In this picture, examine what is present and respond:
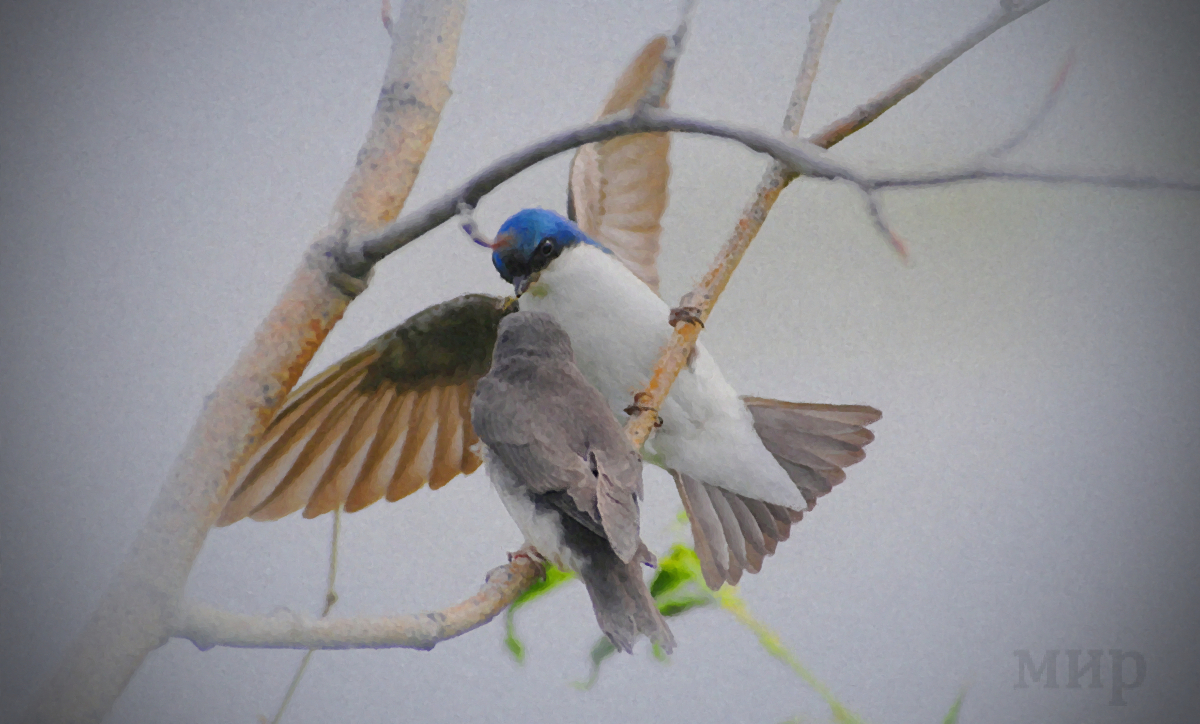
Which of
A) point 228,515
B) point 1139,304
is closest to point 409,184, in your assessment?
point 228,515

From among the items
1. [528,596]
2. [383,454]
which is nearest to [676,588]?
[528,596]

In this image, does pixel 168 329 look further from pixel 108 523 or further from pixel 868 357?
pixel 868 357

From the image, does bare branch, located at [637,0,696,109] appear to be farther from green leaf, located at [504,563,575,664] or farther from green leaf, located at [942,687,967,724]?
green leaf, located at [942,687,967,724]

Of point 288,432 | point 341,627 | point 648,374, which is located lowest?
point 341,627

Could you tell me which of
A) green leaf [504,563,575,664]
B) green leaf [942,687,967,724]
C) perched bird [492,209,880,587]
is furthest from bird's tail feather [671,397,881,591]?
green leaf [942,687,967,724]

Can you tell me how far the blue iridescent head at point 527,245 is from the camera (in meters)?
0.57

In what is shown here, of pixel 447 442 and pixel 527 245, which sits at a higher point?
pixel 527 245

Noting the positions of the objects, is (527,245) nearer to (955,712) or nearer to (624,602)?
(624,602)

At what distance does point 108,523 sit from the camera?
0.61m

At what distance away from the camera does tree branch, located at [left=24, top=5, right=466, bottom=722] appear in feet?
1.80

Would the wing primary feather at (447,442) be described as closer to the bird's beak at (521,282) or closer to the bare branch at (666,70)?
the bird's beak at (521,282)

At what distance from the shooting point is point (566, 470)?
1.55 feet

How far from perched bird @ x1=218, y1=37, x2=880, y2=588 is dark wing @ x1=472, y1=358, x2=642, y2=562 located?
3.9 inches

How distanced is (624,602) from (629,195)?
379 millimetres
